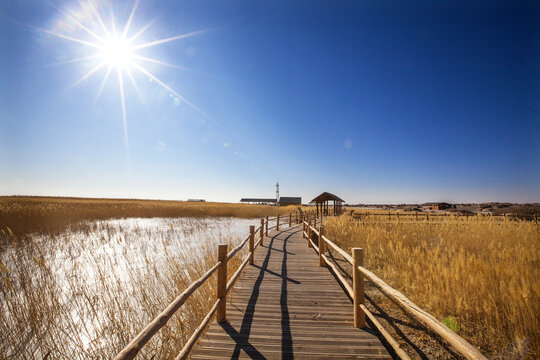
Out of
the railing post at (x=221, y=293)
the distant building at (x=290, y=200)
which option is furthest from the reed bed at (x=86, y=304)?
the distant building at (x=290, y=200)

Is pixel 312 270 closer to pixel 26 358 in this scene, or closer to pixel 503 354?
pixel 503 354

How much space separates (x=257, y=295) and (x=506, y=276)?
4819 millimetres

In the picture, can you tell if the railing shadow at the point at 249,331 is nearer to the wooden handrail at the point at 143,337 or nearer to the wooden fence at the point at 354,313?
the wooden fence at the point at 354,313

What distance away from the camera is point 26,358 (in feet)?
11.6

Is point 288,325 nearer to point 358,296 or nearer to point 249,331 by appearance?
point 249,331

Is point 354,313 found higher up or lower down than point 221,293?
lower down

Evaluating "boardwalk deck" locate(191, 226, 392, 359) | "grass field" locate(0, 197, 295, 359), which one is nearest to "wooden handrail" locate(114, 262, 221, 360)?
"grass field" locate(0, 197, 295, 359)

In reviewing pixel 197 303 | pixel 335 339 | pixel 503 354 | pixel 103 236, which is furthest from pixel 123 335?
pixel 103 236

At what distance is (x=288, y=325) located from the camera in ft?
11.4

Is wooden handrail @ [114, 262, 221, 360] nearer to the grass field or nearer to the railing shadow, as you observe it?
the grass field

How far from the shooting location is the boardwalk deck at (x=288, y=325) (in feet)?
9.29

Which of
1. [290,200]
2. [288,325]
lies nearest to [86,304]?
[288,325]

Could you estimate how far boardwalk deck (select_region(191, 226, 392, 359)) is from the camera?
283 centimetres

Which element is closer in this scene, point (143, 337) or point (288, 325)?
point (143, 337)
